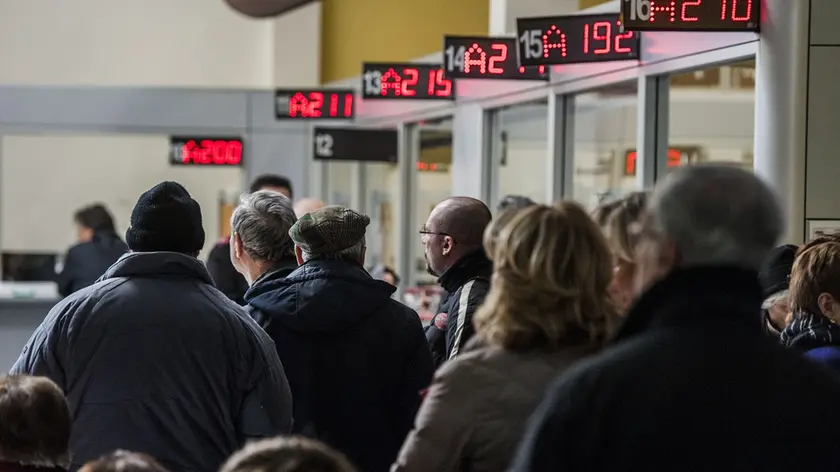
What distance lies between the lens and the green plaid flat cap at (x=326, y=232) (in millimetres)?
4023

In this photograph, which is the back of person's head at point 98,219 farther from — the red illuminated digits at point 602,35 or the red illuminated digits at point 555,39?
the red illuminated digits at point 602,35

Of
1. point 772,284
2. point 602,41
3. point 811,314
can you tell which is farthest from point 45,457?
point 602,41

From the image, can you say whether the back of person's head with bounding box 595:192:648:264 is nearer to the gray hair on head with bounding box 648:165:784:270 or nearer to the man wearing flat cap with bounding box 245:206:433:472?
the gray hair on head with bounding box 648:165:784:270

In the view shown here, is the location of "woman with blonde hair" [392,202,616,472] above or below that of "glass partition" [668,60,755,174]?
below

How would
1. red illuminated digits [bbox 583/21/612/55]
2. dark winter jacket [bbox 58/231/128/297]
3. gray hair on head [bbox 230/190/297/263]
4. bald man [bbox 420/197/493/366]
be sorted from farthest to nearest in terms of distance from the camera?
dark winter jacket [bbox 58/231/128/297] → red illuminated digits [bbox 583/21/612/55] → gray hair on head [bbox 230/190/297/263] → bald man [bbox 420/197/493/366]

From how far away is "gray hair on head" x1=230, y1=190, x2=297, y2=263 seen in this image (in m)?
4.39

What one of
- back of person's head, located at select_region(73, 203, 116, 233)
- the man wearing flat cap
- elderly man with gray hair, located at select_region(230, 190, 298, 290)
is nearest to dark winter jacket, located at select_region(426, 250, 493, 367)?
the man wearing flat cap

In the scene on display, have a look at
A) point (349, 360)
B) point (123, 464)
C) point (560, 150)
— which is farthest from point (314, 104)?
point (123, 464)

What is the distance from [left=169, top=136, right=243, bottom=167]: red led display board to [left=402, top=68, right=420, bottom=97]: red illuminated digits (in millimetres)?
3652

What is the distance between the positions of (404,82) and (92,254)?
2786 mm

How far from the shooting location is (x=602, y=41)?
22.6 feet

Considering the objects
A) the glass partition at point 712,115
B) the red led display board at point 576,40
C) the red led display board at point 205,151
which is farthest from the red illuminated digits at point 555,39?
the red led display board at point 205,151

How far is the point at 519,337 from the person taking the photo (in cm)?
256

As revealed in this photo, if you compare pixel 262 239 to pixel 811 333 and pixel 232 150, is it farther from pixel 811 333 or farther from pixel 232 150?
pixel 232 150
